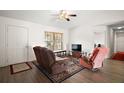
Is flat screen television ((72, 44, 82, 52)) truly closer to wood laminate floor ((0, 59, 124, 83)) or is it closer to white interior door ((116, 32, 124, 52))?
white interior door ((116, 32, 124, 52))

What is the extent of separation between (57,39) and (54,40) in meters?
0.30

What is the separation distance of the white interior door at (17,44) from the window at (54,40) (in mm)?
1558

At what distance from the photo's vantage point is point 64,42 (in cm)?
738

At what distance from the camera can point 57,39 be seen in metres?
6.89

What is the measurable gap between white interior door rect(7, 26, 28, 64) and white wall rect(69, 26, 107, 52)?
3.80 metres

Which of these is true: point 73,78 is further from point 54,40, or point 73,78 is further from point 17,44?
point 54,40

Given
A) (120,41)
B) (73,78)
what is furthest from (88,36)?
(73,78)

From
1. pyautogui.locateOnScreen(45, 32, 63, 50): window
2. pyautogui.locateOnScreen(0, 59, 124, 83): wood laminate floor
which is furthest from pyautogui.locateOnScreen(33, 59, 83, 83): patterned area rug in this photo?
pyautogui.locateOnScreen(45, 32, 63, 50): window

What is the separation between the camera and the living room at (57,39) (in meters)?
3.07

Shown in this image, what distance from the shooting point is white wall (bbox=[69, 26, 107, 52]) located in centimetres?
606

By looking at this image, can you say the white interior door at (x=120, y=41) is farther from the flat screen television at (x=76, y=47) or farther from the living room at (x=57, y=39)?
the flat screen television at (x=76, y=47)

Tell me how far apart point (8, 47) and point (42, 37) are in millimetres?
2035
